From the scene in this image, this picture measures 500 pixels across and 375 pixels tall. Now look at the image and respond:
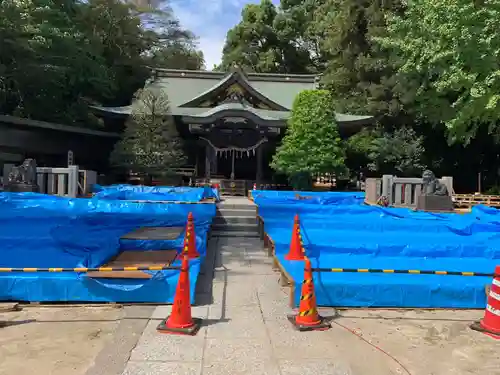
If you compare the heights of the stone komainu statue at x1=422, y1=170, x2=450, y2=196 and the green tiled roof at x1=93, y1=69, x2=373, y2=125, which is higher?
the green tiled roof at x1=93, y1=69, x2=373, y2=125

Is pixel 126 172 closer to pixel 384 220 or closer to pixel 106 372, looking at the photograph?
pixel 384 220

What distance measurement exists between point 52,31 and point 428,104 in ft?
68.0

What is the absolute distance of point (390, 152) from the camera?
2503 cm

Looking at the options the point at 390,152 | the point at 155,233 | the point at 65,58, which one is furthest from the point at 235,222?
the point at 65,58

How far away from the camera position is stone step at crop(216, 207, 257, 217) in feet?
45.5

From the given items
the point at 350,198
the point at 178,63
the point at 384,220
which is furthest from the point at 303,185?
the point at 178,63

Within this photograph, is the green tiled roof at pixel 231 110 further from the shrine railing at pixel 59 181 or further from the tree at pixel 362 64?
the shrine railing at pixel 59 181

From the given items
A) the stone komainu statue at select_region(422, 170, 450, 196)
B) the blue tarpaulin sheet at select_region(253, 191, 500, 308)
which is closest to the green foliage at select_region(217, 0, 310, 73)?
the stone komainu statue at select_region(422, 170, 450, 196)

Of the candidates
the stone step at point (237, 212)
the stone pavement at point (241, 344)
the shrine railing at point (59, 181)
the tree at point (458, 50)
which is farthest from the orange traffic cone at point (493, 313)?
the shrine railing at point (59, 181)

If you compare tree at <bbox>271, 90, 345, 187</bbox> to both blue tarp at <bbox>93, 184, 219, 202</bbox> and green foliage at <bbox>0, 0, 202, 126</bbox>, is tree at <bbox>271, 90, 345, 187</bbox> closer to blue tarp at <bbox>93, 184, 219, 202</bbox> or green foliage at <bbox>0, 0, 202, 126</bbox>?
blue tarp at <bbox>93, 184, 219, 202</bbox>

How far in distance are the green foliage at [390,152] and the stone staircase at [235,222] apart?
13380 mm

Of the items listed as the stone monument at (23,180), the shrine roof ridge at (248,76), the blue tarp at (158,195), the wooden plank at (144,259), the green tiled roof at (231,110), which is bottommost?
the wooden plank at (144,259)

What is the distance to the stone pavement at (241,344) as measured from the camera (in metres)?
4.17

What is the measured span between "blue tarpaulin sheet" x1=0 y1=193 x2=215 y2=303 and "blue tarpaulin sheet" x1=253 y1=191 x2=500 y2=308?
192 centimetres
